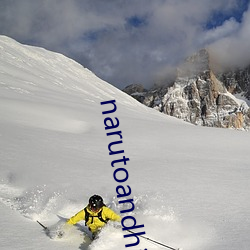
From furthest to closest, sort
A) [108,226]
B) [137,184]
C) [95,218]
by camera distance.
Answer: [137,184] < [95,218] < [108,226]

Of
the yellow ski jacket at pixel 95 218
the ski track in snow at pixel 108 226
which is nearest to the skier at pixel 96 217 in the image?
the yellow ski jacket at pixel 95 218

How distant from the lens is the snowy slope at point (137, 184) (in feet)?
18.8

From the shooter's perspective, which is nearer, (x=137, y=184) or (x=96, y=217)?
(x=96, y=217)

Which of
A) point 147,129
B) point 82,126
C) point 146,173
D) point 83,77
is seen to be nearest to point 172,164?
point 146,173

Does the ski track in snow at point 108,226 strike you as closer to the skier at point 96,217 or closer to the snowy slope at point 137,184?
the snowy slope at point 137,184

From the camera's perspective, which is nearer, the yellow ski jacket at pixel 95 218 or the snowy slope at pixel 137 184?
the snowy slope at pixel 137 184

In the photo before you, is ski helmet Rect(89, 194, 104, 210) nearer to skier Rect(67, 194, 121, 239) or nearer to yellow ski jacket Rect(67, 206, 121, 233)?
skier Rect(67, 194, 121, 239)

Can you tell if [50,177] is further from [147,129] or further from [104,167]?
[147,129]

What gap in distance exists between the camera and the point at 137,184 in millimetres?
8445

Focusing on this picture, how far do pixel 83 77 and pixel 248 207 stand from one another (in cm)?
6655

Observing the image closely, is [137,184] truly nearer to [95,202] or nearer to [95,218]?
[95,218]

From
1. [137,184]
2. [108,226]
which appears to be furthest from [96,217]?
[137,184]

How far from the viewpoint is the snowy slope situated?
18.8ft

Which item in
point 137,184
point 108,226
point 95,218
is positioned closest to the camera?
point 108,226
